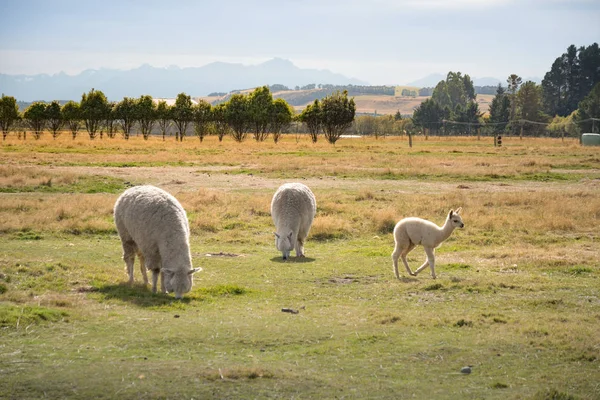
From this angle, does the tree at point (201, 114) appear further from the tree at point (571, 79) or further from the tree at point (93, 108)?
the tree at point (571, 79)

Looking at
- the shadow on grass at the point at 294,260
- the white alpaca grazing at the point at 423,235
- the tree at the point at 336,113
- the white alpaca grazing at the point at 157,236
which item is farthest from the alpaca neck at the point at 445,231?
the tree at the point at 336,113

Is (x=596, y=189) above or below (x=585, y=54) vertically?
below

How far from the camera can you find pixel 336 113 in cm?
7356

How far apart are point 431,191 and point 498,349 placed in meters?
20.3

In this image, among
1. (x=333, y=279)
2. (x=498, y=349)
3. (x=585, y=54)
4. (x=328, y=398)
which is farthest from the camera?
(x=585, y=54)

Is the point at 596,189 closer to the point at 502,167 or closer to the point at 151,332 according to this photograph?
the point at 502,167

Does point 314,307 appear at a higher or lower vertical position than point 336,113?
lower

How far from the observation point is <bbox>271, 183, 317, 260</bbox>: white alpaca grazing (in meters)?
17.2

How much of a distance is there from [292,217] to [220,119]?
212 feet

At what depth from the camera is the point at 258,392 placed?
26.3ft

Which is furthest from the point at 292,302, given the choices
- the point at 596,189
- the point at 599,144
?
the point at 599,144

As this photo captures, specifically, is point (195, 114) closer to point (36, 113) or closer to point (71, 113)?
point (71, 113)

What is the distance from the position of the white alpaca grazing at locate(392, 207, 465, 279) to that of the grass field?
17.3 inches

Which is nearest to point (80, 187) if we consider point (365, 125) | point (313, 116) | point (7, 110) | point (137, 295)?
point (137, 295)
